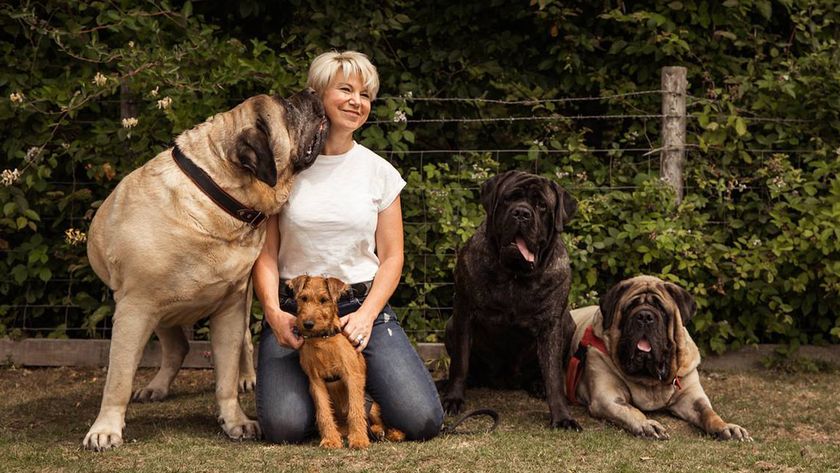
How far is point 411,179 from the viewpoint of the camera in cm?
657

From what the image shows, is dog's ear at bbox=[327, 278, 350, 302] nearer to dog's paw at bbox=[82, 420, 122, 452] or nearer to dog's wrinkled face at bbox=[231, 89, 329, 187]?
dog's wrinkled face at bbox=[231, 89, 329, 187]

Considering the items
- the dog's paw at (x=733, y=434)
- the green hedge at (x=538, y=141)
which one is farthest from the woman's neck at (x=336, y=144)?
the dog's paw at (x=733, y=434)

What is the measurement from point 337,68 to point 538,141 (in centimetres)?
276

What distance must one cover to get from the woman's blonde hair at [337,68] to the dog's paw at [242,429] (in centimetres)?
155

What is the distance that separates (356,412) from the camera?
4227 millimetres

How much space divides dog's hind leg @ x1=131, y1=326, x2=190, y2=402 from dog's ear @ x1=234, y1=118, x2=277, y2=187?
1.43 m

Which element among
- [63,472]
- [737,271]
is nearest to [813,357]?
[737,271]

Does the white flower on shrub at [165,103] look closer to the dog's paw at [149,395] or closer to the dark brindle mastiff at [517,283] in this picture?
the dog's paw at [149,395]

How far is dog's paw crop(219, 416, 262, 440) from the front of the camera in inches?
178

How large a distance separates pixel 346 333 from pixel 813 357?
3.47 metres

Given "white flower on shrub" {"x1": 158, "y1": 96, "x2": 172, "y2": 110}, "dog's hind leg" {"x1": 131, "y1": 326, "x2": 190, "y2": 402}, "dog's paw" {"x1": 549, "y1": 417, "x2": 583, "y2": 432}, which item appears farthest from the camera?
"white flower on shrub" {"x1": 158, "y1": 96, "x2": 172, "y2": 110}

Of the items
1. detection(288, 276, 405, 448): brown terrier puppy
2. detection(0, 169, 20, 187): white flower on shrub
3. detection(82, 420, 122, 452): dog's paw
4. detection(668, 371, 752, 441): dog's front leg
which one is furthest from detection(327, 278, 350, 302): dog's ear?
detection(0, 169, 20, 187): white flower on shrub

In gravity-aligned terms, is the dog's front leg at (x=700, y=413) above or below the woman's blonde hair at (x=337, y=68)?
below

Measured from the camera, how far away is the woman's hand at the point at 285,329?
4.35 m
